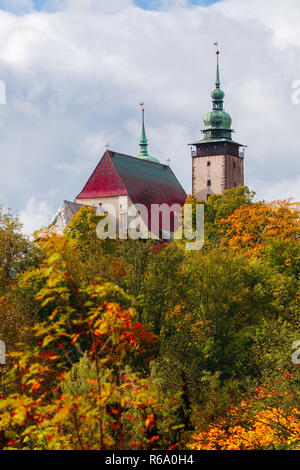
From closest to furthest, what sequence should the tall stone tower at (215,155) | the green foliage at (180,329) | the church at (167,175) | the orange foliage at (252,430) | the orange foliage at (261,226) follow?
the orange foliage at (252,430) < the green foliage at (180,329) < the orange foliage at (261,226) < the church at (167,175) < the tall stone tower at (215,155)

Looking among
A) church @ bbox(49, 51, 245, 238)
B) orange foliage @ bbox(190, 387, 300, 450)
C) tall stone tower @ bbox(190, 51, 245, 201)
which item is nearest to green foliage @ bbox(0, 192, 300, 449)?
orange foliage @ bbox(190, 387, 300, 450)

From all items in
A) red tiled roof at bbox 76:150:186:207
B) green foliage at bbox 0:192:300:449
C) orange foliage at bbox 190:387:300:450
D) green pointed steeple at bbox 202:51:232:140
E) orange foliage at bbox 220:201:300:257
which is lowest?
orange foliage at bbox 190:387:300:450

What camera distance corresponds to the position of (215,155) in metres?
109

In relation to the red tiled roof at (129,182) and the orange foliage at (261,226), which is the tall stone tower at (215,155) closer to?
the red tiled roof at (129,182)

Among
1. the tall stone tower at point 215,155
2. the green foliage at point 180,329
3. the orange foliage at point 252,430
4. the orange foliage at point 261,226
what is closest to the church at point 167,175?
the tall stone tower at point 215,155

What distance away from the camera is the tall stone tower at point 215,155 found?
355 feet

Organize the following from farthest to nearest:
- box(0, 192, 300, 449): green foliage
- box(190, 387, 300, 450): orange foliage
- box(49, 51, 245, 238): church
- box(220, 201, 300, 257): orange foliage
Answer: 1. box(49, 51, 245, 238): church
2. box(220, 201, 300, 257): orange foliage
3. box(0, 192, 300, 449): green foliage
4. box(190, 387, 300, 450): orange foliage

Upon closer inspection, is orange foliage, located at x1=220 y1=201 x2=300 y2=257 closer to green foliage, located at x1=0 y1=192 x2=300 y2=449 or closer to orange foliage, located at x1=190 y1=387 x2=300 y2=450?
green foliage, located at x1=0 y1=192 x2=300 y2=449

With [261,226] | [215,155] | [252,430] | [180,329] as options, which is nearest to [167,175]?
[215,155]

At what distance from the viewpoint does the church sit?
99.0 metres

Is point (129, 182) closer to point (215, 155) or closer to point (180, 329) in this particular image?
point (215, 155)

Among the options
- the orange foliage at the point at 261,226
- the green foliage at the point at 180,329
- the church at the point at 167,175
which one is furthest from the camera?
the church at the point at 167,175
